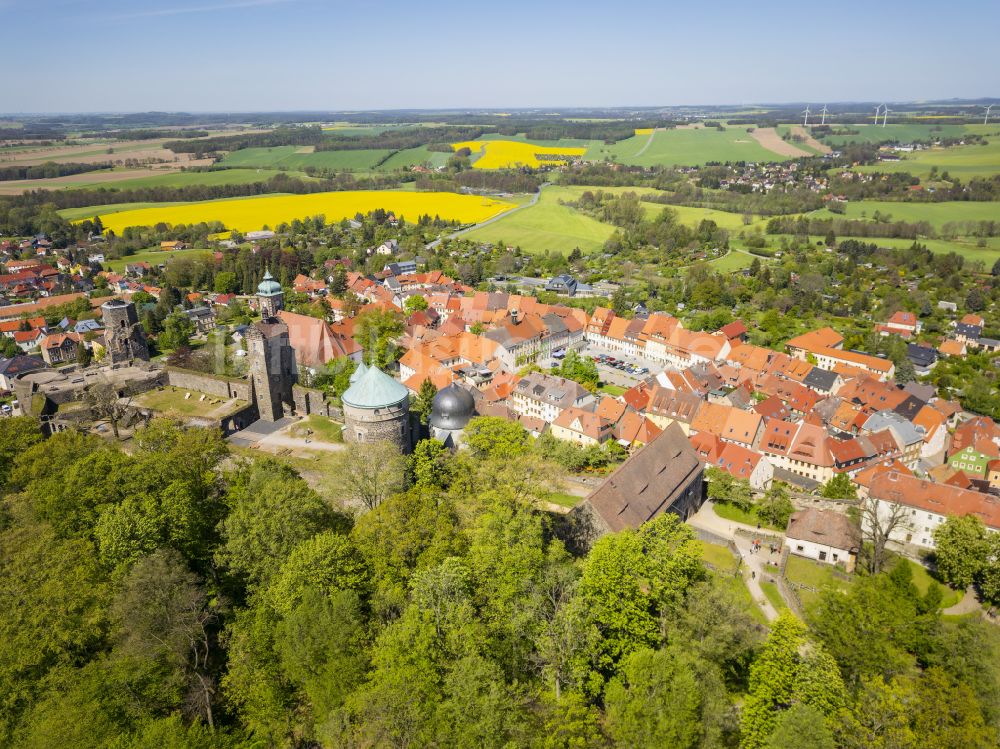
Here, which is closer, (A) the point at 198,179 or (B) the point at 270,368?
(B) the point at 270,368

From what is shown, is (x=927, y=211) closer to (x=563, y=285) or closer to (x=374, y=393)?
(x=563, y=285)

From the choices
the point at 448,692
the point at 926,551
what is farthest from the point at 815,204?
the point at 448,692

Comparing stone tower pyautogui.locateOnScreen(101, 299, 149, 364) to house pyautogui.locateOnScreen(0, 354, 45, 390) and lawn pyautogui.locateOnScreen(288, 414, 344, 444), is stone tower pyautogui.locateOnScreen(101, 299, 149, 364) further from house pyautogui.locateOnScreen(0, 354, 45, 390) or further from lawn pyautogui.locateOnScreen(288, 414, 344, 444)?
lawn pyautogui.locateOnScreen(288, 414, 344, 444)

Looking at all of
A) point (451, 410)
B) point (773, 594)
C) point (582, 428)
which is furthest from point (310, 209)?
point (773, 594)

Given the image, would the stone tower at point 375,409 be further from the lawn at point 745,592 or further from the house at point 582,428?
the house at point 582,428

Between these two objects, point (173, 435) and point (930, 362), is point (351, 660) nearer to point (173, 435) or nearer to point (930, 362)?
point (173, 435)

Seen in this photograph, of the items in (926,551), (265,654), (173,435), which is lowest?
(926,551)
